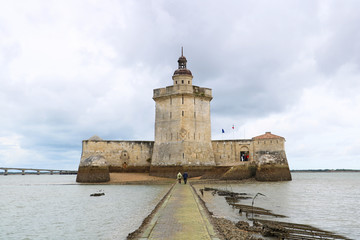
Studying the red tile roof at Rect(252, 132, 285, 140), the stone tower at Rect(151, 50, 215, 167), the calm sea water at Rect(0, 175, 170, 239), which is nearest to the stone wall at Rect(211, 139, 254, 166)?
the red tile roof at Rect(252, 132, 285, 140)

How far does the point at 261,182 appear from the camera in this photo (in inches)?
1369

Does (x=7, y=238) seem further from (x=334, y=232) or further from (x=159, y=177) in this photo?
(x=159, y=177)

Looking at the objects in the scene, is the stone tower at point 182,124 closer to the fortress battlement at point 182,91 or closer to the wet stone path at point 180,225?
the fortress battlement at point 182,91

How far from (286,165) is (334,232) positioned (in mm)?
26402

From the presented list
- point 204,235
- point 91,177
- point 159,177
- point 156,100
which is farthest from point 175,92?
point 204,235

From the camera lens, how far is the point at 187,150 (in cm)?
3641

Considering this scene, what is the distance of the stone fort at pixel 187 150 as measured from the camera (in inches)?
1418

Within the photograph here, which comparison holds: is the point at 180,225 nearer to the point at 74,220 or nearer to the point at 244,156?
the point at 74,220

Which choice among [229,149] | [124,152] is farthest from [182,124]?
[124,152]

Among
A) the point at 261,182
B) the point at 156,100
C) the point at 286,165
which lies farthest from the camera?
the point at 156,100

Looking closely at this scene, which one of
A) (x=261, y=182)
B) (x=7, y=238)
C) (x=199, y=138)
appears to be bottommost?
(x=7, y=238)

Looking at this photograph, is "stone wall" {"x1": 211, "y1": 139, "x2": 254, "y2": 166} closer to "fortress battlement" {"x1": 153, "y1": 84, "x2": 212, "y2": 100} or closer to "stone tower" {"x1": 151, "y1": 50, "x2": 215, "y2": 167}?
"stone tower" {"x1": 151, "y1": 50, "x2": 215, "y2": 167}

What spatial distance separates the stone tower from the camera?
3672 cm

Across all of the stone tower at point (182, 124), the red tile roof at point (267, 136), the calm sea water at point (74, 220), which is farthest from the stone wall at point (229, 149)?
the calm sea water at point (74, 220)
